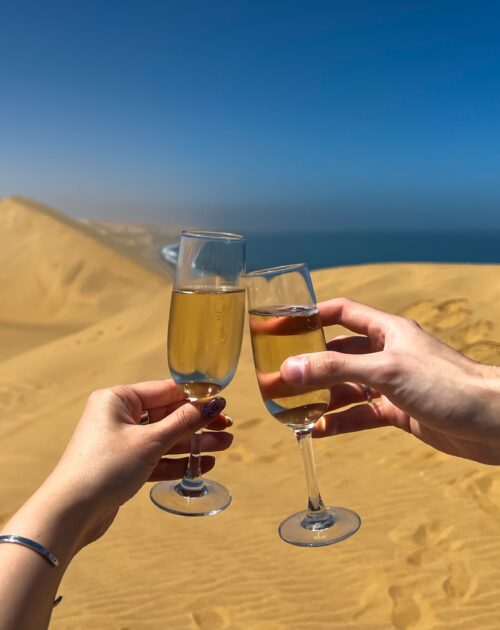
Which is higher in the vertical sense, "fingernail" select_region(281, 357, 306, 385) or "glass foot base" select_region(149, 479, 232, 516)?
"fingernail" select_region(281, 357, 306, 385)

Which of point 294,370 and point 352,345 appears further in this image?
point 352,345

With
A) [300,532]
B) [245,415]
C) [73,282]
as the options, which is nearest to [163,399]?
[300,532]

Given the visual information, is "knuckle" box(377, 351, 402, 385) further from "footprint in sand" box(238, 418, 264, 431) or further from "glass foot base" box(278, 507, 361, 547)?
"footprint in sand" box(238, 418, 264, 431)

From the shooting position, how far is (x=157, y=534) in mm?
4922

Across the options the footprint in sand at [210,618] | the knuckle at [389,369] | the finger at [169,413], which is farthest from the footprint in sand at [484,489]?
the knuckle at [389,369]

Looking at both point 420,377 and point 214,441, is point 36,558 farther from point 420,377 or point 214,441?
point 420,377

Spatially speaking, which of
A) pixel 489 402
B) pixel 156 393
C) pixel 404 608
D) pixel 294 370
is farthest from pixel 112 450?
pixel 404 608

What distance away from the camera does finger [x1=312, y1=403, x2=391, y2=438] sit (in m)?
2.91

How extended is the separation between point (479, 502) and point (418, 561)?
921mm

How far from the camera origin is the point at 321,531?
2.64 metres

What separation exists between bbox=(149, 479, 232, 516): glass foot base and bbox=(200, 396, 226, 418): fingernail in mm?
497

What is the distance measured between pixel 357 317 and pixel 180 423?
2.96ft

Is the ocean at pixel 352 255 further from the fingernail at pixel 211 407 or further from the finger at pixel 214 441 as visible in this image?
the fingernail at pixel 211 407

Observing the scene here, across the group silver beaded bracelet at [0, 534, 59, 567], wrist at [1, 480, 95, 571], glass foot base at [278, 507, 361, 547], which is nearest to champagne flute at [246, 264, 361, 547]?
glass foot base at [278, 507, 361, 547]
